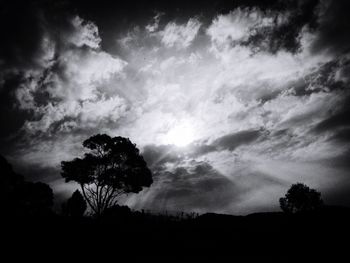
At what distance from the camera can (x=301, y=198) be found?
188 feet

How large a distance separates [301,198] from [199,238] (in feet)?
191

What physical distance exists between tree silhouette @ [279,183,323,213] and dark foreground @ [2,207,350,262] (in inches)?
2123

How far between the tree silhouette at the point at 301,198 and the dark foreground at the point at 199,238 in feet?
177

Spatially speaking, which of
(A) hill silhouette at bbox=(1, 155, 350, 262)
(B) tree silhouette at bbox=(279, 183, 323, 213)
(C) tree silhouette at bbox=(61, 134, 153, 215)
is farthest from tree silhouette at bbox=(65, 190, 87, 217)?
(B) tree silhouette at bbox=(279, 183, 323, 213)

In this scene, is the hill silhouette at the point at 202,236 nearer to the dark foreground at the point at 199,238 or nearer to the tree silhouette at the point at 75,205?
the dark foreground at the point at 199,238

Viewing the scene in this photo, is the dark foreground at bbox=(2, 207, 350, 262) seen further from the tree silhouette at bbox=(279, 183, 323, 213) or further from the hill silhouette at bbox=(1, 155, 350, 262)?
the tree silhouette at bbox=(279, 183, 323, 213)

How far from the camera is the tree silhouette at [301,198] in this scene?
5644 centimetres

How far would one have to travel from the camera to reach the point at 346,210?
39.3 feet

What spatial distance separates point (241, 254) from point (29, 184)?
159 ft

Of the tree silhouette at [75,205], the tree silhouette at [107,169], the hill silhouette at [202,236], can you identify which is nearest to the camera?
the hill silhouette at [202,236]

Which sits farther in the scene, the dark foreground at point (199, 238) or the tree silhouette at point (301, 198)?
the tree silhouette at point (301, 198)

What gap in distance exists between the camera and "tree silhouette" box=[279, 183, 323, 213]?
185 ft

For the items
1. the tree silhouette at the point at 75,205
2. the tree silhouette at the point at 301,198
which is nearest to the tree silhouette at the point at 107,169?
the tree silhouette at the point at 75,205

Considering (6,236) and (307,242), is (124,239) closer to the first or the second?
(6,236)
